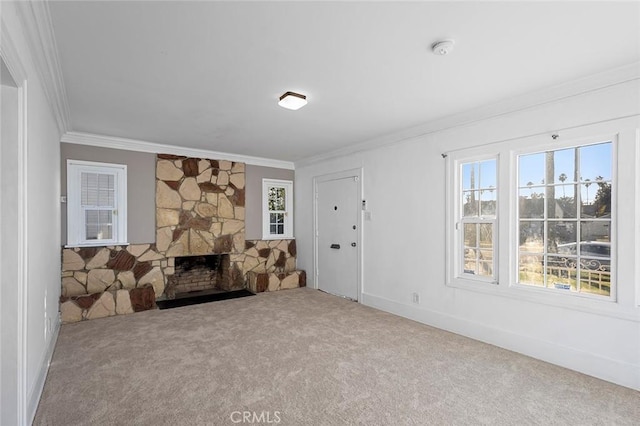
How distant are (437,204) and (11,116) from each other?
386cm

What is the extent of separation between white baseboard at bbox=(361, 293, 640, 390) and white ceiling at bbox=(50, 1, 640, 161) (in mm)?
2346

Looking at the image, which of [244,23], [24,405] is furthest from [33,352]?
[244,23]

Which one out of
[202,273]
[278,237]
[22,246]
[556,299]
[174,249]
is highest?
[22,246]

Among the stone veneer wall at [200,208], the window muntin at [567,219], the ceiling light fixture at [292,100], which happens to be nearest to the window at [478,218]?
the window muntin at [567,219]

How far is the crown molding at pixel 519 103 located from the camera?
8.40 feet

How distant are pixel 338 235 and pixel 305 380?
10.2ft

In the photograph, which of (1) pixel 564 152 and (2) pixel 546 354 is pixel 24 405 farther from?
(1) pixel 564 152

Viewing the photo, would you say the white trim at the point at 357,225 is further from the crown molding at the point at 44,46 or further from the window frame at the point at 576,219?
the crown molding at the point at 44,46

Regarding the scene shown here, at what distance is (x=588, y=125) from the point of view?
9.10 ft

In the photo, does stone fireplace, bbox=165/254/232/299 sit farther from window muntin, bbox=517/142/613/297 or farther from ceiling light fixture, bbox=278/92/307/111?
window muntin, bbox=517/142/613/297

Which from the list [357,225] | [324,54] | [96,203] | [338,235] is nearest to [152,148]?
[96,203]

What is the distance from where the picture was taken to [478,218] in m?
3.61

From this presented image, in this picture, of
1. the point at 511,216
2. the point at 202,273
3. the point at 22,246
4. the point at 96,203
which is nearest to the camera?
the point at 22,246

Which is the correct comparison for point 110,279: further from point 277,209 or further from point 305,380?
point 305,380
